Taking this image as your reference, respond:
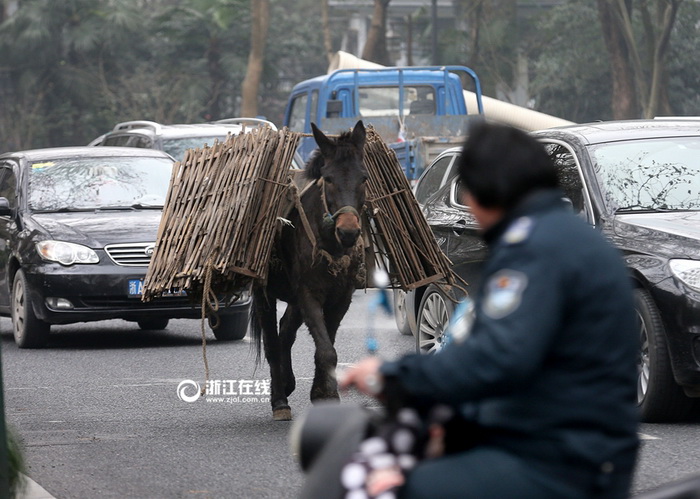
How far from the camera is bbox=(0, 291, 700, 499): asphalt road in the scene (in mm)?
6805

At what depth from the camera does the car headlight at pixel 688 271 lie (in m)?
7.74

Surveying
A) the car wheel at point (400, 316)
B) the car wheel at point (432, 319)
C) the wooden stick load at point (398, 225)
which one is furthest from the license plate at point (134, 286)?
the wooden stick load at point (398, 225)

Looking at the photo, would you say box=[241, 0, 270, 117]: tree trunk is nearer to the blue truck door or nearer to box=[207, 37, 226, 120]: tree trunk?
box=[207, 37, 226, 120]: tree trunk

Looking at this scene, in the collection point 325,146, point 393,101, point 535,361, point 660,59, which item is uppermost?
point 535,361

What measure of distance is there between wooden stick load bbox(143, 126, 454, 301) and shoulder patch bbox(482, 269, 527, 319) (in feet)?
17.1

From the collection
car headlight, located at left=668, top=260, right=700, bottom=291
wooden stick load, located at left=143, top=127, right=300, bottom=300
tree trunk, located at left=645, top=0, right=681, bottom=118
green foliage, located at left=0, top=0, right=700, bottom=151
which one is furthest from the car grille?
green foliage, located at left=0, top=0, right=700, bottom=151

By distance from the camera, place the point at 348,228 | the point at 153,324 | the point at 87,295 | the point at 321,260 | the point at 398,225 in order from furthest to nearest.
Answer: the point at 153,324 → the point at 87,295 → the point at 398,225 → the point at 321,260 → the point at 348,228

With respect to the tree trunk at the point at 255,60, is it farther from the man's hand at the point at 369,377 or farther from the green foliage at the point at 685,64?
the man's hand at the point at 369,377

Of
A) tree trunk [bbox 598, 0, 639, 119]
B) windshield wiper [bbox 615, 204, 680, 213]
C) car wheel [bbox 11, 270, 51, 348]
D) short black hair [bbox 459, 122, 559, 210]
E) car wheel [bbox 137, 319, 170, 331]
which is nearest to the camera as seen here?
short black hair [bbox 459, 122, 559, 210]

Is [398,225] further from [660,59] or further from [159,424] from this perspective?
[660,59]

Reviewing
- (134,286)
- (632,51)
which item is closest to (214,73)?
(632,51)

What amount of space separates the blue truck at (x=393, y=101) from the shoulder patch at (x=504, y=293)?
18.3 m

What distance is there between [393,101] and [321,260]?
15179 mm

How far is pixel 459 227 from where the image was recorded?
994 cm
